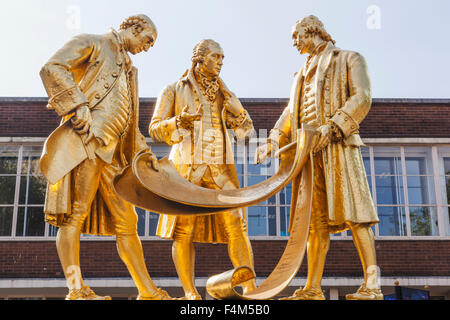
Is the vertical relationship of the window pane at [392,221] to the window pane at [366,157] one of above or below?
below

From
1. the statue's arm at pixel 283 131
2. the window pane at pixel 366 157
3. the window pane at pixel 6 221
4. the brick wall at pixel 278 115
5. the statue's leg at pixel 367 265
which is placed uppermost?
the brick wall at pixel 278 115

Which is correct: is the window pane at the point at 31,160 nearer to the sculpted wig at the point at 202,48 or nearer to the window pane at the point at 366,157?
the window pane at the point at 366,157

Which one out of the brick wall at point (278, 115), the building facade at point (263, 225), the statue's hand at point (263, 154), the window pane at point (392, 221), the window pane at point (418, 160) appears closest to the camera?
the statue's hand at point (263, 154)

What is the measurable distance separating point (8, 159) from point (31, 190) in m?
1.16

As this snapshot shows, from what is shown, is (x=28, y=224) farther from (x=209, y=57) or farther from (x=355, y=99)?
(x=355, y=99)

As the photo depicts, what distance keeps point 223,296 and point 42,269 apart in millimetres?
11952

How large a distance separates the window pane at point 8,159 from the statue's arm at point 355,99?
12.2m

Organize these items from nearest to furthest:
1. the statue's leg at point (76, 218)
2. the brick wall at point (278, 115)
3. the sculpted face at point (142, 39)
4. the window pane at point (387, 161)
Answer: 1. the statue's leg at point (76, 218)
2. the sculpted face at point (142, 39)
3. the window pane at point (387, 161)
4. the brick wall at point (278, 115)

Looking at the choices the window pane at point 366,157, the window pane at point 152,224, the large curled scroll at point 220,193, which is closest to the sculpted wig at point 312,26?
the large curled scroll at point 220,193

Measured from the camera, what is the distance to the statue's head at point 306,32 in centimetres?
636

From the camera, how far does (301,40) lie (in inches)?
250

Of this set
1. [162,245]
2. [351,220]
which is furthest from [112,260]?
[351,220]

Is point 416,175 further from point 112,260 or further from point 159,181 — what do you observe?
Answer: point 159,181

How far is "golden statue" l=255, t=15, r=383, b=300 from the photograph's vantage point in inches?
223
